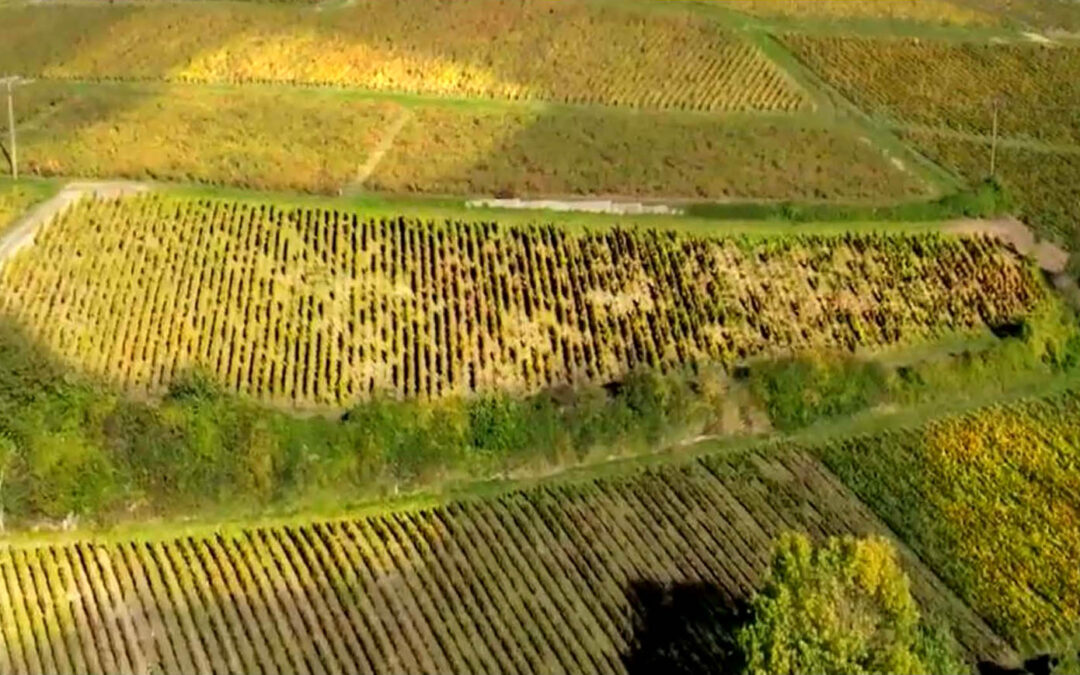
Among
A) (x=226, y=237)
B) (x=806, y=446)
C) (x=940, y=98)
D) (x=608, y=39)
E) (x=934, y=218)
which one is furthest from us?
(x=608, y=39)

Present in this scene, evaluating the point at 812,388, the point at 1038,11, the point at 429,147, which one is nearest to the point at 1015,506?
the point at 812,388

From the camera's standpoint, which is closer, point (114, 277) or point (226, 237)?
point (114, 277)

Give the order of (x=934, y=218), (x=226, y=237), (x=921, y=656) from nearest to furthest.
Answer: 1. (x=921, y=656)
2. (x=226, y=237)
3. (x=934, y=218)

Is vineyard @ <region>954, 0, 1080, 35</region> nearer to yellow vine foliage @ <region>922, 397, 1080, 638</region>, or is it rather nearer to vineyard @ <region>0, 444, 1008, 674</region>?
yellow vine foliage @ <region>922, 397, 1080, 638</region>

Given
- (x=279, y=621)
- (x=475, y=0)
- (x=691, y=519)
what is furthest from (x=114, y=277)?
(x=475, y=0)

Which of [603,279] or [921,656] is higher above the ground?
[921,656]

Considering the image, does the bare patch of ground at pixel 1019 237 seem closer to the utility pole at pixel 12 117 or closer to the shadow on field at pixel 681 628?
the shadow on field at pixel 681 628

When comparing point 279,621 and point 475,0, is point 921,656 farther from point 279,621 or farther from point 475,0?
point 475,0
